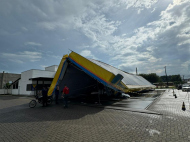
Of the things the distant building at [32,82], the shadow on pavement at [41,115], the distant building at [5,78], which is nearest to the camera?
the shadow on pavement at [41,115]

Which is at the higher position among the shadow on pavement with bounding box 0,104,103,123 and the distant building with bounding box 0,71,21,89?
the distant building with bounding box 0,71,21,89

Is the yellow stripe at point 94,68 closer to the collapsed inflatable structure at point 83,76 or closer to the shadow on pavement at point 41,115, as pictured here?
the collapsed inflatable structure at point 83,76

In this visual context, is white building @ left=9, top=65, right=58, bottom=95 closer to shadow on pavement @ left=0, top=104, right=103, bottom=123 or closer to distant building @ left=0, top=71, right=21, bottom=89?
shadow on pavement @ left=0, top=104, right=103, bottom=123

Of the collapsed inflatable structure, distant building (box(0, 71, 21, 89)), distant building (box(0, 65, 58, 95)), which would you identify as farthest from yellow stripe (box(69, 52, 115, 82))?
distant building (box(0, 71, 21, 89))

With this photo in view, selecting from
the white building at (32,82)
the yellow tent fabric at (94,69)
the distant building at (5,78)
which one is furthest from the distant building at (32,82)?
the yellow tent fabric at (94,69)

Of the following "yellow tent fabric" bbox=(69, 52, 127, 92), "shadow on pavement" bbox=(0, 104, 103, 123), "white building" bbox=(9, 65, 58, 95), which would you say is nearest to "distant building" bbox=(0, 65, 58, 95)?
"white building" bbox=(9, 65, 58, 95)

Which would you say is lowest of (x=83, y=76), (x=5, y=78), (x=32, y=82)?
(x=32, y=82)

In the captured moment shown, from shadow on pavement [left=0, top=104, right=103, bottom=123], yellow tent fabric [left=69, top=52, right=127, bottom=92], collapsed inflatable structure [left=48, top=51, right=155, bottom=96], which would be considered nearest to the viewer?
shadow on pavement [left=0, top=104, right=103, bottom=123]

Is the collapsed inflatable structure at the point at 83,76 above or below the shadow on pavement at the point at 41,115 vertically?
above

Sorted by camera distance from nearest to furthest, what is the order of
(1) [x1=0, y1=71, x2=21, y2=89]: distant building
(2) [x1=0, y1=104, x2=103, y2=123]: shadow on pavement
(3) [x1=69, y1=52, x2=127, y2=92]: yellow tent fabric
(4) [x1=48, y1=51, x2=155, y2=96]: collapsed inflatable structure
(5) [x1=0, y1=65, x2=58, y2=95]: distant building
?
(2) [x1=0, y1=104, x2=103, y2=123]: shadow on pavement < (3) [x1=69, y1=52, x2=127, y2=92]: yellow tent fabric < (4) [x1=48, y1=51, x2=155, y2=96]: collapsed inflatable structure < (5) [x1=0, y1=65, x2=58, y2=95]: distant building < (1) [x1=0, y1=71, x2=21, y2=89]: distant building

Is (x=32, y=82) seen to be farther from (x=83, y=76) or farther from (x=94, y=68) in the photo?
(x=94, y=68)

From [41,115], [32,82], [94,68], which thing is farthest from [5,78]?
[41,115]

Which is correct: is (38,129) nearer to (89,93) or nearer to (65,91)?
(65,91)

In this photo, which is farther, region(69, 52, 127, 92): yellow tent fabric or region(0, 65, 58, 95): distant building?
region(0, 65, 58, 95): distant building
